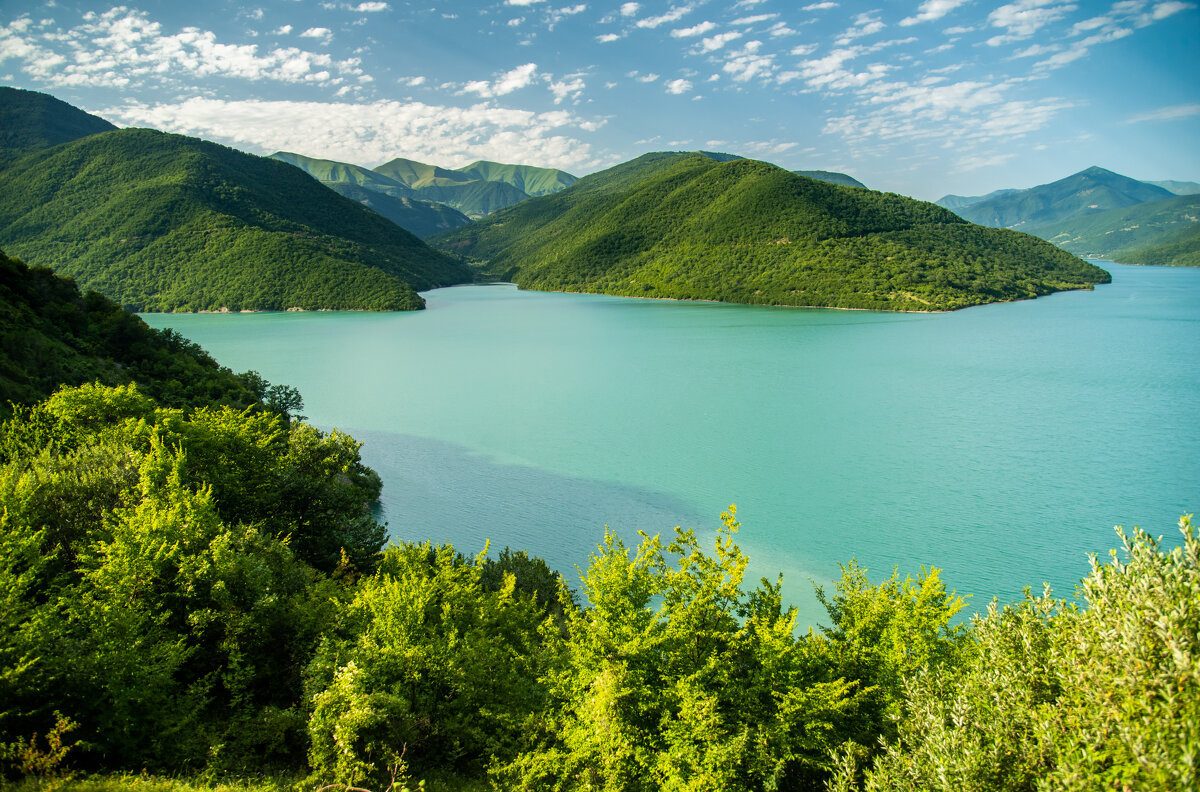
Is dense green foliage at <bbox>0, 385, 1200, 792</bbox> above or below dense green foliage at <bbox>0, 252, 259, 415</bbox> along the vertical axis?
below

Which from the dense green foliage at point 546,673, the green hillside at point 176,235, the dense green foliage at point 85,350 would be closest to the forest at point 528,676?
the dense green foliage at point 546,673

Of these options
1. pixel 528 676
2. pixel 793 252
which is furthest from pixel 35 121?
pixel 528 676

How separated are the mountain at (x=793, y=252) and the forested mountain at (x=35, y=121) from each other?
13062 centimetres

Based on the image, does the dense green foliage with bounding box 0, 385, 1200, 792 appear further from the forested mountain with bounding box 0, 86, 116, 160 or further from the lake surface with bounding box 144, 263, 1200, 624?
the forested mountain with bounding box 0, 86, 116, 160

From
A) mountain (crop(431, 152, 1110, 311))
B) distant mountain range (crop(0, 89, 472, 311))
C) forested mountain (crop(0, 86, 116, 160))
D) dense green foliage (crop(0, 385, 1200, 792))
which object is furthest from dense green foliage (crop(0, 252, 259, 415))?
forested mountain (crop(0, 86, 116, 160))

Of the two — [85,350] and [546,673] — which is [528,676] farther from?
[85,350]

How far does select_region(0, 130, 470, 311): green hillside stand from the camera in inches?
4272

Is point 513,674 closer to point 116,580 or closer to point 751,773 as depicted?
point 751,773

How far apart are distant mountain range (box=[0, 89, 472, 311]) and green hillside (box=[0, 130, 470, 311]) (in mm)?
238

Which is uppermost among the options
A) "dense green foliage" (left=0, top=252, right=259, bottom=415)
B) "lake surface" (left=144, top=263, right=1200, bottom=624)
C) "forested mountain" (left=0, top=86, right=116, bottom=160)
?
"forested mountain" (left=0, top=86, right=116, bottom=160)

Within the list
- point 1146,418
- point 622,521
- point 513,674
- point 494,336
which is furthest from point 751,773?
point 494,336

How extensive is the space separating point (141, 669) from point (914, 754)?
984 cm

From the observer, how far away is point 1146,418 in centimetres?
3681

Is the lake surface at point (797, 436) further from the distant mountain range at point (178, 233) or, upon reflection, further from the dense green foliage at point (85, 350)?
the distant mountain range at point (178, 233)
